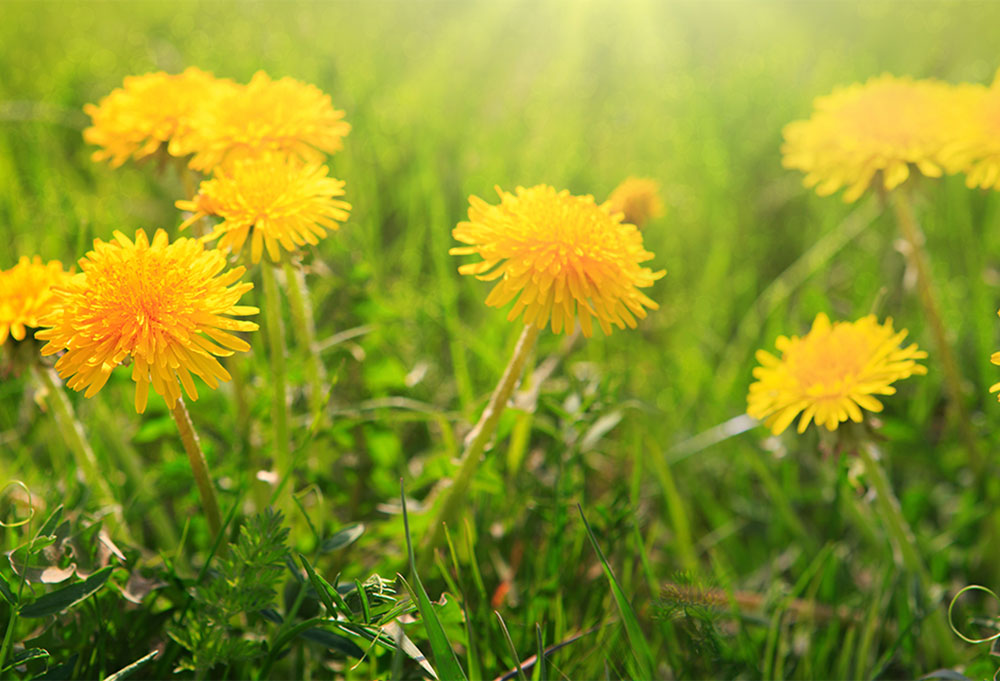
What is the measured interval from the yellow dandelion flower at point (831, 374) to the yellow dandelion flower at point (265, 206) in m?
0.78

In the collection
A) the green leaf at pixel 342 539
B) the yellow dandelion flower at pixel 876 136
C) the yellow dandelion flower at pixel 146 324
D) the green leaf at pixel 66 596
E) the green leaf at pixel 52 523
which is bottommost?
the green leaf at pixel 66 596

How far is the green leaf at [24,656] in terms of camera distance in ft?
3.20

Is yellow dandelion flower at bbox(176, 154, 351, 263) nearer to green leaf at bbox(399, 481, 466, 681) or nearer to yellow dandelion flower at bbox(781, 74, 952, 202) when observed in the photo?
green leaf at bbox(399, 481, 466, 681)

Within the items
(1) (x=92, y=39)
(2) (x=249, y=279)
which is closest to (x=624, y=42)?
(1) (x=92, y=39)

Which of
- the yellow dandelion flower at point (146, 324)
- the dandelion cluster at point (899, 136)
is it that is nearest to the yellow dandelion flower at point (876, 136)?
the dandelion cluster at point (899, 136)

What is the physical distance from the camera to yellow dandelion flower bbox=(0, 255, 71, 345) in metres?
1.21

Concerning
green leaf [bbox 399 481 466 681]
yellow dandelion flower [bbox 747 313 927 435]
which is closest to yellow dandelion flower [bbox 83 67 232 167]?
green leaf [bbox 399 481 466 681]

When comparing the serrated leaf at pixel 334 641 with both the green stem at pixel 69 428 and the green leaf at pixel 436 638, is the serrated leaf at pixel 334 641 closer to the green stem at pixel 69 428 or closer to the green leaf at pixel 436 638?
the green leaf at pixel 436 638

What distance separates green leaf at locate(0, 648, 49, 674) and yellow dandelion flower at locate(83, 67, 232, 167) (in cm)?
88

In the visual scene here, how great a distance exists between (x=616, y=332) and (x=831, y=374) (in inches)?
40.9

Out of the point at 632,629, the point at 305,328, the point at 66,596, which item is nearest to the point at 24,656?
the point at 66,596

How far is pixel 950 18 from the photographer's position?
3.64 meters

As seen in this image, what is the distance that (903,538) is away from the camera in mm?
1335

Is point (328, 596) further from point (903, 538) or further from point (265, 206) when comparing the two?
point (903, 538)
